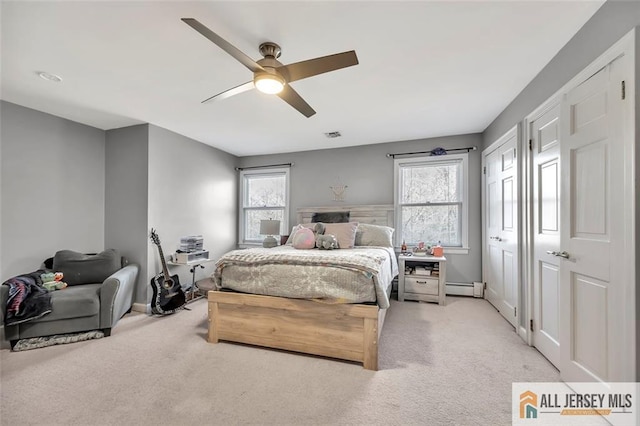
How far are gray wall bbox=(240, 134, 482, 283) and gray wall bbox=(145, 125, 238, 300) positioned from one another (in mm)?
825

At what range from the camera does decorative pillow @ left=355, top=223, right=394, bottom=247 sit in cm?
384

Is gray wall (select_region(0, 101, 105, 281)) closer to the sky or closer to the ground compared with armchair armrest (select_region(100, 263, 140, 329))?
closer to the sky

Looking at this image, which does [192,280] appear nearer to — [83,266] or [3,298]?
[83,266]

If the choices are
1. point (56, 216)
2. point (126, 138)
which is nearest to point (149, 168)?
point (126, 138)

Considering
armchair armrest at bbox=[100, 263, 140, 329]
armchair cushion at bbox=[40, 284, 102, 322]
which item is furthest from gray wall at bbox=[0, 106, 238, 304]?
armchair cushion at bbox=[40, 284, 102, 322]

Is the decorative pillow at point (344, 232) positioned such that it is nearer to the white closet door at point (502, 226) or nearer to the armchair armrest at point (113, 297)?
the white closet door at point (502, 226)

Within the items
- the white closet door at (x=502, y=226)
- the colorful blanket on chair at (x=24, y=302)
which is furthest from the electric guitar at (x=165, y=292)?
the white closet door at (x=502, y=226)

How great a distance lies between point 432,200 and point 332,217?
5.42 ft

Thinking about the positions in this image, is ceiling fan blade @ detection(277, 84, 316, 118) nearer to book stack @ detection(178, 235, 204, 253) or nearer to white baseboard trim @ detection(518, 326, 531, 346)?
book stack @ detection(178, 235, 204, 253)

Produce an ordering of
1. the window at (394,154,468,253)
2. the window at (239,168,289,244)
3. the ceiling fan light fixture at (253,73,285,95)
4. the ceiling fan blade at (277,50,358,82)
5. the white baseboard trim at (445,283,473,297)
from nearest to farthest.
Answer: the ceiling fan blade at (277,50,358,82)
the ceiling fan light fixture at (253,73,285,95)
the white baseboard trim at (445,283,473,297)
the window at (394,154,468,253)
the window at (239,168,289,244)

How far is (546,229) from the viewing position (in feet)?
7.39

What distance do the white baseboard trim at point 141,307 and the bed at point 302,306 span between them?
1428 mm

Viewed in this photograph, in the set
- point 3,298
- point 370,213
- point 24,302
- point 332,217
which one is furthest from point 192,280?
point 370,213

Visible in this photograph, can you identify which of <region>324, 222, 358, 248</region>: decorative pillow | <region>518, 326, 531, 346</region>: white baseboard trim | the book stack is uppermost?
<region>324, 222, 358, 248</region>: decorative pillow
